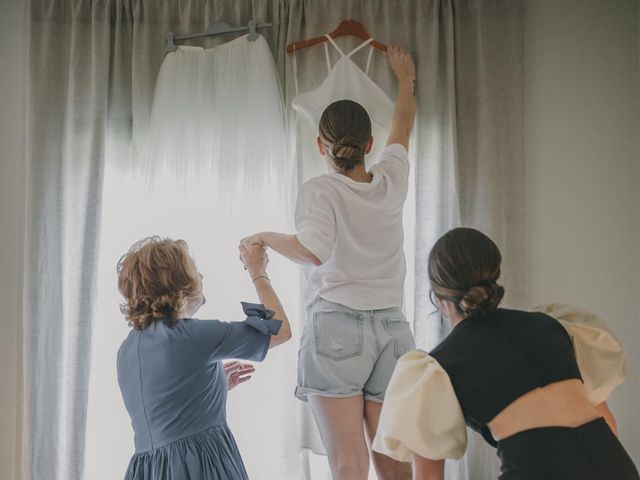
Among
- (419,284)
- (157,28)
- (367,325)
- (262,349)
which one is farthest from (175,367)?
(157,28)

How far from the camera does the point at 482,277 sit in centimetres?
148

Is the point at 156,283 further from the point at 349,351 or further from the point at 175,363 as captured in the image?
the point at 349,351

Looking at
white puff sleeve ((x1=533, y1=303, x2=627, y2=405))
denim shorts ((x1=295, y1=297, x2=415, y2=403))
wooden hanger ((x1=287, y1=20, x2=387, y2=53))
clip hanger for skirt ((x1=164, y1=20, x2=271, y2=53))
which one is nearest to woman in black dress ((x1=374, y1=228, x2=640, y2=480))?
white puff sleeve ((x1=533, y1=303, x2=627, y2=405))

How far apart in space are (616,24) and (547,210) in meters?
0.78

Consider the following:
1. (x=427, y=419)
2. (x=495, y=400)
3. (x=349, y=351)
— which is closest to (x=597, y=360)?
(x=495, y=400)

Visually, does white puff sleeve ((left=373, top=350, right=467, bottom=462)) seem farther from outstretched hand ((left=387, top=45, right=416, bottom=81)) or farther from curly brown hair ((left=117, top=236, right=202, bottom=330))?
outstretched hand ((left=387, top=45, right=416, bottom=81))

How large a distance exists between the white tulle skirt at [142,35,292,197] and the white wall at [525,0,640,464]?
1008mm

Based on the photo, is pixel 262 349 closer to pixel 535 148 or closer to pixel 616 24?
pixel 535 148

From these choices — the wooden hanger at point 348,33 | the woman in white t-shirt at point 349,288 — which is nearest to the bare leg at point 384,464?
the woman in white t-shirt at point 349,288

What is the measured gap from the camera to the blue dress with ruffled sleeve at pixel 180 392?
5.82 feet

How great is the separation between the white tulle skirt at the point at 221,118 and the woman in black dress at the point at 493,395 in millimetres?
1159

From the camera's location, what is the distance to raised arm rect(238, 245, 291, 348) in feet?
6.40

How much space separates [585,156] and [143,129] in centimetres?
173

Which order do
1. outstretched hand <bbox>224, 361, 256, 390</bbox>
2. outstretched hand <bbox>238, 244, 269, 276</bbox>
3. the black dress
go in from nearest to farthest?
the black dress
outstretched hand <bbox>238, 244, 269, 276</bbox>
outstretched hand <bbox>224, 361, 256, 390</bbox>
